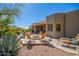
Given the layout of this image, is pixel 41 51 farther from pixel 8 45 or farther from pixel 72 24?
pixel 72 24

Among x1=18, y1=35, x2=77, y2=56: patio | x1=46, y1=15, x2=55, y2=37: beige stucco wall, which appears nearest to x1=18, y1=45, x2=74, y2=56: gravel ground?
x1=18, y1=35, x2=77, y2=56: patio

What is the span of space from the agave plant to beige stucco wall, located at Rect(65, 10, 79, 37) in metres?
2.25

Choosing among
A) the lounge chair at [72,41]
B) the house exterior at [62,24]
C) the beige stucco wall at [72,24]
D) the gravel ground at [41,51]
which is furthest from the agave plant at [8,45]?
the beige stucco wall at [72,24]

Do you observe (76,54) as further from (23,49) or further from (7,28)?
(7,28)

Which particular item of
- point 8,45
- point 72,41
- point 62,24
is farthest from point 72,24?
point 8,45

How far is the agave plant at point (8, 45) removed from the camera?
1329cm

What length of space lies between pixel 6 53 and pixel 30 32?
135cm

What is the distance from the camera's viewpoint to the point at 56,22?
1367cm

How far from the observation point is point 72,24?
13.6m

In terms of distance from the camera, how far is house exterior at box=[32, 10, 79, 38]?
1348 centimetres

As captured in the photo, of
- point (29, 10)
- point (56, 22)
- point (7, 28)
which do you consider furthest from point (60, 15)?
point (7, 28)

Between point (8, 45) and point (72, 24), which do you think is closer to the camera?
point (8, 45)

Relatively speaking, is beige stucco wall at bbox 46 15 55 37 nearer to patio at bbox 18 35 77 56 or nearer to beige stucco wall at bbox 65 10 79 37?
patio at bbox 18 35 77 56

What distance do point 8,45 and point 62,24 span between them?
8.09 ft
